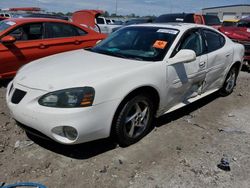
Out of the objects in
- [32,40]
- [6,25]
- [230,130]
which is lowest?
[230,130]

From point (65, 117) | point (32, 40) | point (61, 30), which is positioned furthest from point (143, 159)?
point (61, 30)

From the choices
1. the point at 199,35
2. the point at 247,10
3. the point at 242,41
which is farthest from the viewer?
the point at 247,10

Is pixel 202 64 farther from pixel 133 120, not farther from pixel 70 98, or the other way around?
pixel 70 98

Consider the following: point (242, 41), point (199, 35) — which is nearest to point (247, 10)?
point (242, 41)

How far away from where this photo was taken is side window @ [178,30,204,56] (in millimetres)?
4075

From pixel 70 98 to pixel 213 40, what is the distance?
3031mm

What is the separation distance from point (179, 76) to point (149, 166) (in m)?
1.38

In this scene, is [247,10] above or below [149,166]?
below

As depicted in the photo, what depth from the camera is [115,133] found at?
3270 mm

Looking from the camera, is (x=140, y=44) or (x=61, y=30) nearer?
(x=140, y=44)

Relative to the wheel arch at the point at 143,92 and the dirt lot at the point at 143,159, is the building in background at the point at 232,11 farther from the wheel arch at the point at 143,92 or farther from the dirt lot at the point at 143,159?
the wheel arch at the point at 143,92

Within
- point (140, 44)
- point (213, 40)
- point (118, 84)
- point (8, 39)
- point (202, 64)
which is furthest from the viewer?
point (8, 39)

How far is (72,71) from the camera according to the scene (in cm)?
324

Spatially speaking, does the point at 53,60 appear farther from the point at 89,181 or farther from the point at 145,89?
the point at 89,181
